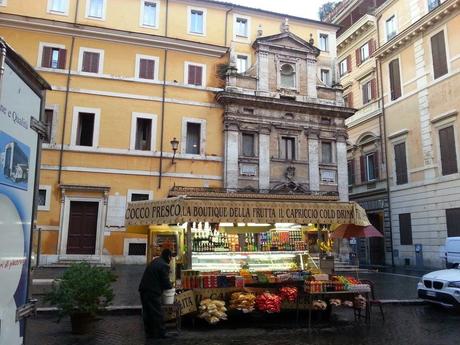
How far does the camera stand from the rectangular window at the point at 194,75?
23188 mm

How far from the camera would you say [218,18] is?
24469 millimetres

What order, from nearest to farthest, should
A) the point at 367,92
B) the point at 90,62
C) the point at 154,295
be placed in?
1. the point at 154,295
2. the point at 90,62
3. the point at 367,92

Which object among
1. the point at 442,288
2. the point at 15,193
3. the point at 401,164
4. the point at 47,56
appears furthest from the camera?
the point at 401,164

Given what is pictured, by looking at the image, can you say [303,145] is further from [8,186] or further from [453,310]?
[8,186]

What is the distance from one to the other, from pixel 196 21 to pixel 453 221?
1745cm

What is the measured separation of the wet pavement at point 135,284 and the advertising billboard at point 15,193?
7.33 metres

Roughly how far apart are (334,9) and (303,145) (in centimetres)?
1658

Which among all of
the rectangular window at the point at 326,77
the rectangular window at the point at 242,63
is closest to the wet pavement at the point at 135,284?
the rectangular window at the point at 326,77

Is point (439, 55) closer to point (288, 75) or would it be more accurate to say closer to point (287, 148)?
point (288, 75)

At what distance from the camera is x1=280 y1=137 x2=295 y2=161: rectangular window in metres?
23.8

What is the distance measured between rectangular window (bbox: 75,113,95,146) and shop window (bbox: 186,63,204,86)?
217 inches

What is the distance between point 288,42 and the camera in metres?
25.1

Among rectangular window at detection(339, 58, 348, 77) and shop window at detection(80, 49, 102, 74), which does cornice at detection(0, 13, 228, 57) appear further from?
rectangular window at detection(339, 58, 348, 77)

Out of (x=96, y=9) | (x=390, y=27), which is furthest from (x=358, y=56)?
(x=96, y=9)
